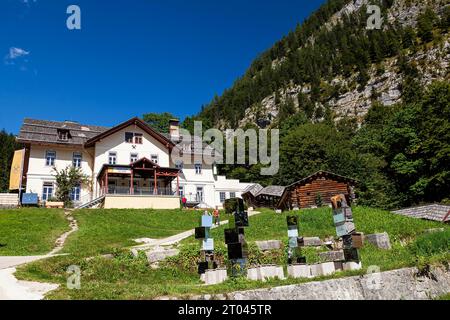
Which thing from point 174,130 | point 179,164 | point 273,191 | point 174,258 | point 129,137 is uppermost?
point 174,130

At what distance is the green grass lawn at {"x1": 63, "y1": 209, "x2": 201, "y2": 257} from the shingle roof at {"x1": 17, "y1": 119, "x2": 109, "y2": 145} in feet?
46.5

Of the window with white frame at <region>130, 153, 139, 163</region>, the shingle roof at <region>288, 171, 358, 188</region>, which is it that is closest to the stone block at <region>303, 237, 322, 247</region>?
the shingle roof at <region>288, 171, 358, 188</region>

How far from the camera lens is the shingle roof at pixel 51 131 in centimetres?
4199

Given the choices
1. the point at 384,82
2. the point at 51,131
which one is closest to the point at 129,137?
the point at 51,131

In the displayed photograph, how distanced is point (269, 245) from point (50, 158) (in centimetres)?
3337

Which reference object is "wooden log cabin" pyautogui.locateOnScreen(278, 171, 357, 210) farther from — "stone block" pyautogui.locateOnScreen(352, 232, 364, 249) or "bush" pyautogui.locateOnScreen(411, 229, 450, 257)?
"stone block" pyautogui.locateOnScreen(352, 232, 364, 249)

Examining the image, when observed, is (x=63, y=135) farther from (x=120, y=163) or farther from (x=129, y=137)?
(x=129, y=137)

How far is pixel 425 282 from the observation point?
10461 millimetres

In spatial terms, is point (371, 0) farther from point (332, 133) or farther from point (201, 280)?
point (201, 280)

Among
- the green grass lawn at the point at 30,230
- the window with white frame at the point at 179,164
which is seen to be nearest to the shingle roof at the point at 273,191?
the window with white frame at the point at 179,164

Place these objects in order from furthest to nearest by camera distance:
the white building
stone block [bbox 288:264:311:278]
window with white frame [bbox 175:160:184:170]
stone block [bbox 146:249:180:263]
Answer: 1. window with white frame [bbox 175:160:184:170]
2. the white building
3. stone block [bbox 146:249:180:263]
4. stone block [bbox 288:264:311:278]

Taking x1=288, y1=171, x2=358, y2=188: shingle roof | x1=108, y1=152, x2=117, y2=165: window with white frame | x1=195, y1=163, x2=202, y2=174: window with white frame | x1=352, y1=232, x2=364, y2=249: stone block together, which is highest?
x1=108, y1=152, x2=117, y2=165: window with white frame

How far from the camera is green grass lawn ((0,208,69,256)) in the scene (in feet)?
65.8

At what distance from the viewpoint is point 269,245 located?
17.8 metres
